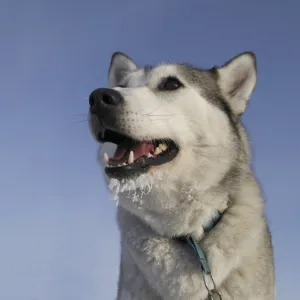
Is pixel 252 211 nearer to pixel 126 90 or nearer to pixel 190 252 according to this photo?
pixel 190 252

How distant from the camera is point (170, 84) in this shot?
15.8 feet

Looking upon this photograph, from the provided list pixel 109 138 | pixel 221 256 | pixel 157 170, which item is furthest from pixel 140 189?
pixel 221 256

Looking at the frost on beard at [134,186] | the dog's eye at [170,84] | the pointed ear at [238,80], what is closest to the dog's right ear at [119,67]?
the dog's eye at [170,84]

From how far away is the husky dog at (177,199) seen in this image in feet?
13.0

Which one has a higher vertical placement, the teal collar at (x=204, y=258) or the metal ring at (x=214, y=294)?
the teal collar at (x=204, y=258)

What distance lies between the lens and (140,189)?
163 inches

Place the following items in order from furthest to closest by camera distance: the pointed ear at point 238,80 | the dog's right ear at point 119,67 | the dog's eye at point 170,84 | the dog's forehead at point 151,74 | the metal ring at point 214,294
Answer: the dog's right ear at point 119,67
the pointed ear at point 238,80
the dog's forehead at point 151,74
the dog's eye at point 170,84
the metal ring at point 214,294

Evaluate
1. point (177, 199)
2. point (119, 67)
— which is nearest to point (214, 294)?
point (177, 199)

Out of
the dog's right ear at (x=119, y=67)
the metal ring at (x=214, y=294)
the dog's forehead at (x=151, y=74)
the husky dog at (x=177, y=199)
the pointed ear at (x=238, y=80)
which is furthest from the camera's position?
the dog's right ear at (x=119, y=67)

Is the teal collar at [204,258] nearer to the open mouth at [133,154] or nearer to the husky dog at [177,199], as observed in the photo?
the husky dog at [177,199]

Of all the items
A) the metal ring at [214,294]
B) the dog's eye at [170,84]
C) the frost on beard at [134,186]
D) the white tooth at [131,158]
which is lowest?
the metal ring at [214,294]

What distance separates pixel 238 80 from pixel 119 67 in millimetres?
1565

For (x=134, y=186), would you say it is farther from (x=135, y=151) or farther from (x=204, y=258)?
(x=204, y=258)

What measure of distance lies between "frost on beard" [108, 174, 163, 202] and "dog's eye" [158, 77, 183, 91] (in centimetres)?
110
